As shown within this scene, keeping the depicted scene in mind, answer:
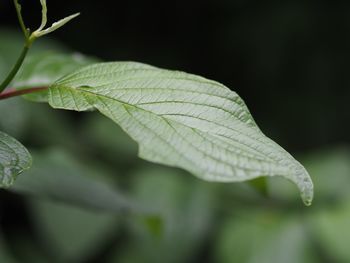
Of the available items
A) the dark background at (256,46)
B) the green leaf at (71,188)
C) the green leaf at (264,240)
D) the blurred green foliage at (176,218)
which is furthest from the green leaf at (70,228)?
the dark background at (256,46)

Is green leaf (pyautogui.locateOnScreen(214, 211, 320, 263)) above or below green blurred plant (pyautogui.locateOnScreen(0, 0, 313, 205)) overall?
below

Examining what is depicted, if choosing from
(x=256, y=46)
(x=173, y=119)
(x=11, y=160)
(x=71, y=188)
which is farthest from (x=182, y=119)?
(x=256, y=46)

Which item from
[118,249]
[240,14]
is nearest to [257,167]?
[118,249]

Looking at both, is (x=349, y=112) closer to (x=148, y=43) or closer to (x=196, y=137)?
(x=148, y=43)

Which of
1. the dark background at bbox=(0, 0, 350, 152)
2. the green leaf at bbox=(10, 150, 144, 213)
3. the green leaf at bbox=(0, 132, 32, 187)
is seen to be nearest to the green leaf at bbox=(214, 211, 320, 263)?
the green leaf at bbox=(10, 150, 144, 213)

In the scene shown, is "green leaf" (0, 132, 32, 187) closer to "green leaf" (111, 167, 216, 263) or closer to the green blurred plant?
the green blurred plant

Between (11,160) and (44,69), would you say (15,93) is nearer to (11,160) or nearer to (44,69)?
(11,160)
